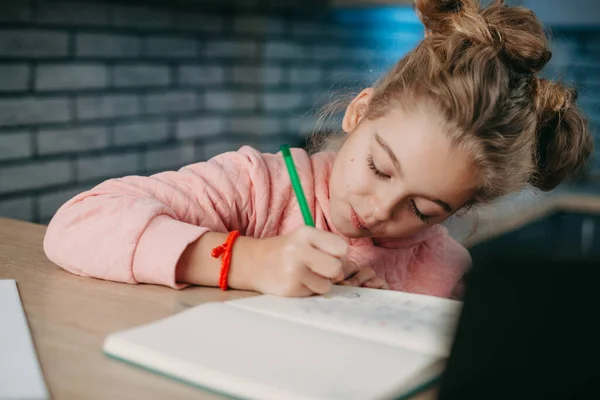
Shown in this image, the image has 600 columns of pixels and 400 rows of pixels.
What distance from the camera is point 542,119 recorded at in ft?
3.49

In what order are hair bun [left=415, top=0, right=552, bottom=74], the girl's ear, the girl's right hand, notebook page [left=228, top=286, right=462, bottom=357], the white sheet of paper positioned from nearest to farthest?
1. the white sheet of paper
2. notebook page [left=228, top=286, right=462, bottom=357]
3. the girl's right hand
4. hair bun [left=415, top=0, right=552, bottom=74]
5. the girl's ear

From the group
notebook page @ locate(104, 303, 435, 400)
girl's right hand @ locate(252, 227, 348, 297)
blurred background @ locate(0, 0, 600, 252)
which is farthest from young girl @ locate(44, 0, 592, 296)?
blurred background @ locate(0, 0, 600, 252)

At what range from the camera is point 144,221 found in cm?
89

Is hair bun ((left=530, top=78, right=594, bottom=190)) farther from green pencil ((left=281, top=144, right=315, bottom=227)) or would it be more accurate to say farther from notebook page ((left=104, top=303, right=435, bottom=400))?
notebook page ((left=104, top=303, right=435, bottom=400))

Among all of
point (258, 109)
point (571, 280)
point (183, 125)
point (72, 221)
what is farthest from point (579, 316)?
point (258, 109)

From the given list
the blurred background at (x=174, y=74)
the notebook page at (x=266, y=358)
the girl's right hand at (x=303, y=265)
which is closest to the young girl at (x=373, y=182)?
the girl's right hand at (x=303, y=265)

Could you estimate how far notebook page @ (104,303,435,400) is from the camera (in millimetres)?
534

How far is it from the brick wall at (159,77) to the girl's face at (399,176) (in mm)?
254

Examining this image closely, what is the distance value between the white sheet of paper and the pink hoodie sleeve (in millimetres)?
128

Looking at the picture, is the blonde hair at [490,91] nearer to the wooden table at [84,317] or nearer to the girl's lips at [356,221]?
the girl's lips at [356,221]

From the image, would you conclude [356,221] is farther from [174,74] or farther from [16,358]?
[174,74]

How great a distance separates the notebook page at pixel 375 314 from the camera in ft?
2.19

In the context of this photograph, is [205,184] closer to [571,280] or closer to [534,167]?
[534,167]

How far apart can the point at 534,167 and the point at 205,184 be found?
494 mm
